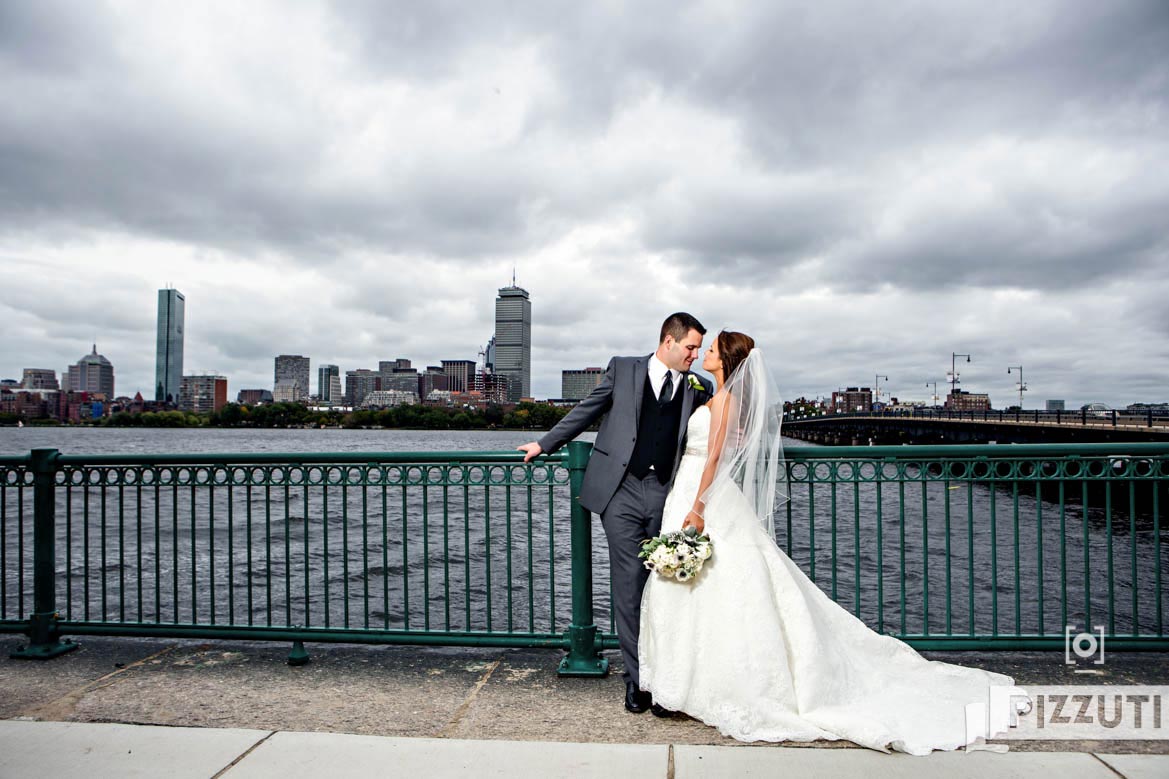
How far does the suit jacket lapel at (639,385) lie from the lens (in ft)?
15.1

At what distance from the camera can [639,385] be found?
4648 mm

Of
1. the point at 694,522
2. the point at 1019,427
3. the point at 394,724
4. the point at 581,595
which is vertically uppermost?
the point at 694,522

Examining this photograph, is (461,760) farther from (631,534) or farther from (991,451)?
(991,451)

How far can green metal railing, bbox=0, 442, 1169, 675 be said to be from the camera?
16.8 feet

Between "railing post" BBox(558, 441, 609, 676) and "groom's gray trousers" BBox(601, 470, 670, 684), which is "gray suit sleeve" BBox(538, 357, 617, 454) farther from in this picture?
"groom's gray trousers" BBox(601, 470, 670, 684)

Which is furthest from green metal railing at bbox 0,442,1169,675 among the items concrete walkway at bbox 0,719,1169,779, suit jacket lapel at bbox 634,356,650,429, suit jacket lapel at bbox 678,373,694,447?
concrete walkway at bbox 0,719,1169,779

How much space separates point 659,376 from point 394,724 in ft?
8.20

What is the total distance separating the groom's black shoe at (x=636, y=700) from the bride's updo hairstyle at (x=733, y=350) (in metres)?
1.92

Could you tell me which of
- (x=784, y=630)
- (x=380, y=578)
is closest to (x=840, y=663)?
(x=784, y=630)

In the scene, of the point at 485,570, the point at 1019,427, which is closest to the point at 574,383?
the point at 1019,427

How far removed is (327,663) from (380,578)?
15.5 m

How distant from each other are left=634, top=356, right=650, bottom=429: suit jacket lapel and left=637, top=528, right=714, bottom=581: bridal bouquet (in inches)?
28.4

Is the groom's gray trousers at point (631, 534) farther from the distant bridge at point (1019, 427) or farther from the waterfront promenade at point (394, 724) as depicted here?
the distant bridge at point (1019, 427)

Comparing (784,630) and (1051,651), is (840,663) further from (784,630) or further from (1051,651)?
(1051,651)
